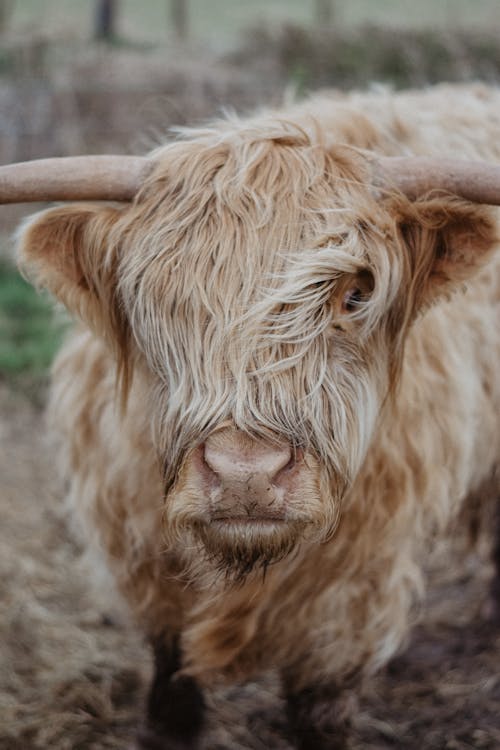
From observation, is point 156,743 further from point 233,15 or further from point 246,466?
point 233,15

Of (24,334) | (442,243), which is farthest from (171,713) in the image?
(24,334)

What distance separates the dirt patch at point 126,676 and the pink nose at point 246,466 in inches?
60.9

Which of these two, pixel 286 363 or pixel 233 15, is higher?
pixel 233 15

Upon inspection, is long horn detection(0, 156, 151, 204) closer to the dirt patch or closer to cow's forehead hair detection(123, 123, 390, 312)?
cow's forehead hair detection(123, 123, 390, 312)

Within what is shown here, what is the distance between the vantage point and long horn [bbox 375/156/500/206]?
225cm

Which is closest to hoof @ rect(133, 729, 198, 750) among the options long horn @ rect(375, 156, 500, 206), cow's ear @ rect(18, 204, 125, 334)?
cow's ear @ rect(18, 204, 125, 334)

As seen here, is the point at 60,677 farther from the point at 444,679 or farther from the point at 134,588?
the point at 444,679

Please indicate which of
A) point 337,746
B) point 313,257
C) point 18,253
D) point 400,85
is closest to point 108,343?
point 18,253

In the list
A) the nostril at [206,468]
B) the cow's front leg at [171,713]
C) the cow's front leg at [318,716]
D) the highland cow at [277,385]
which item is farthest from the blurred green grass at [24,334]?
the nostril at [206,468]

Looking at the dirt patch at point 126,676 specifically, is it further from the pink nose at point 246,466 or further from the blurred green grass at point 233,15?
the blurred green grass at point 233,15

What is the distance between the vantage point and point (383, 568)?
9.21 feet

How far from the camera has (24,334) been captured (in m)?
6.70

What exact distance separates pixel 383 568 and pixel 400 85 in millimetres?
7665

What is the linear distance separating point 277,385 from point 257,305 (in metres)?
0.18
